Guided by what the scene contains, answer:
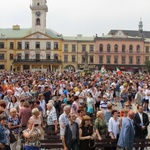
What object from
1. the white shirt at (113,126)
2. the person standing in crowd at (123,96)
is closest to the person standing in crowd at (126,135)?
the white shirt at (113,126)

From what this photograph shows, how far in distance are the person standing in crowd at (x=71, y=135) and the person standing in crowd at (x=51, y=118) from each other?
8.58 feet

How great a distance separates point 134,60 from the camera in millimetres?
100125

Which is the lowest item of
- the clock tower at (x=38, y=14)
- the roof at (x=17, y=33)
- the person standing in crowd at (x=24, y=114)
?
the person standing in crowd at (x=24, y=114)

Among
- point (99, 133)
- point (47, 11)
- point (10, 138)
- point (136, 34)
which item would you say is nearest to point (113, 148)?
point (99, 133)

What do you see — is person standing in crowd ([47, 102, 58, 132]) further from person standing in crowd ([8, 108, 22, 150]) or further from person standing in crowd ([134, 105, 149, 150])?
person standing in crowd ([134, 105, 149, 150])

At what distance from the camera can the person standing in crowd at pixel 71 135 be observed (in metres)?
10.2

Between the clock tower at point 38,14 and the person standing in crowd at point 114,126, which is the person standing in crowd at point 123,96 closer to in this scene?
the person standing in crowd at point 114,126

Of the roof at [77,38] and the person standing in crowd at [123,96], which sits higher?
the roof at [77,38]

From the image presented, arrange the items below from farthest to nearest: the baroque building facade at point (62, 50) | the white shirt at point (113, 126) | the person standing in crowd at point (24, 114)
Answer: the baroque building facade at point (62, 50), the person standing in crowd at point (24, 114), the white shirt at point (113, 126)

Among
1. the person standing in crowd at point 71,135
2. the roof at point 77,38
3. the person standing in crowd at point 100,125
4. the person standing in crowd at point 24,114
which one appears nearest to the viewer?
the person standing in crowd at point 71,135

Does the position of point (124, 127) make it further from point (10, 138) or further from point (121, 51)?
point (121, 51)

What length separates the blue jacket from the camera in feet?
36.4

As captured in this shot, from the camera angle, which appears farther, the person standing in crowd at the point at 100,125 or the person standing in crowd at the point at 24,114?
the person standing in crowd at the point at 24,114

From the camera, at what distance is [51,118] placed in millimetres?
13188
